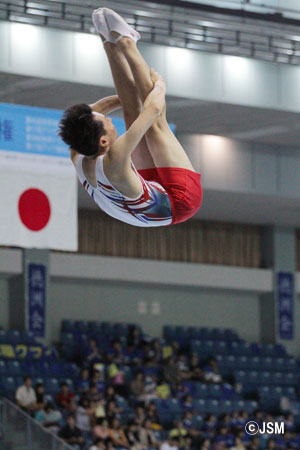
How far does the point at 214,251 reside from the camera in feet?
68.2

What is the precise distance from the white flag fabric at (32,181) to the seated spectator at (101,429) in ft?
11.3

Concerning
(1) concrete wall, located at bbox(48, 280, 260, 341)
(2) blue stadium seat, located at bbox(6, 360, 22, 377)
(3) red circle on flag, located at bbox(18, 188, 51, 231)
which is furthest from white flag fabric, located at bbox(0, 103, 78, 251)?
(1) concrete wall, located at bbox(48, 280, 260, 341)

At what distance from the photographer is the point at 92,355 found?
53.6 feet

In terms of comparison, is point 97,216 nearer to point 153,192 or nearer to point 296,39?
point 296,39

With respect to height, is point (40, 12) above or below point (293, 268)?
above

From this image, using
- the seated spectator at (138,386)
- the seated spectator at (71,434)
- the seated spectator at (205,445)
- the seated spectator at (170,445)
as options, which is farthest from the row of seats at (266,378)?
the seated spectator at (71,434)

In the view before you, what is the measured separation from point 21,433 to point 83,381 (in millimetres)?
3560

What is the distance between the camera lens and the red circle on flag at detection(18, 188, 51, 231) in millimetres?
10977

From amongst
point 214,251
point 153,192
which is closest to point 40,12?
point 153,192

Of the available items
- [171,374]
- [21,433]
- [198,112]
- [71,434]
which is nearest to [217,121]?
[198,112]

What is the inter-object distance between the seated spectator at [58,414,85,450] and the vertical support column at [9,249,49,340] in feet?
17.8

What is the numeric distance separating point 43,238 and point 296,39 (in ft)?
16.1

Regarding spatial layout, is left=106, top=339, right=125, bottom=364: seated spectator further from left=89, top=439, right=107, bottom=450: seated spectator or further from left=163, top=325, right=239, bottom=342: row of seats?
left=89, top=439, right=107, bottom=450: seated spectator

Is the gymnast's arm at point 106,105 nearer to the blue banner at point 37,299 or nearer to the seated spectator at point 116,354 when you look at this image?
the seated spectator at point 116,354
